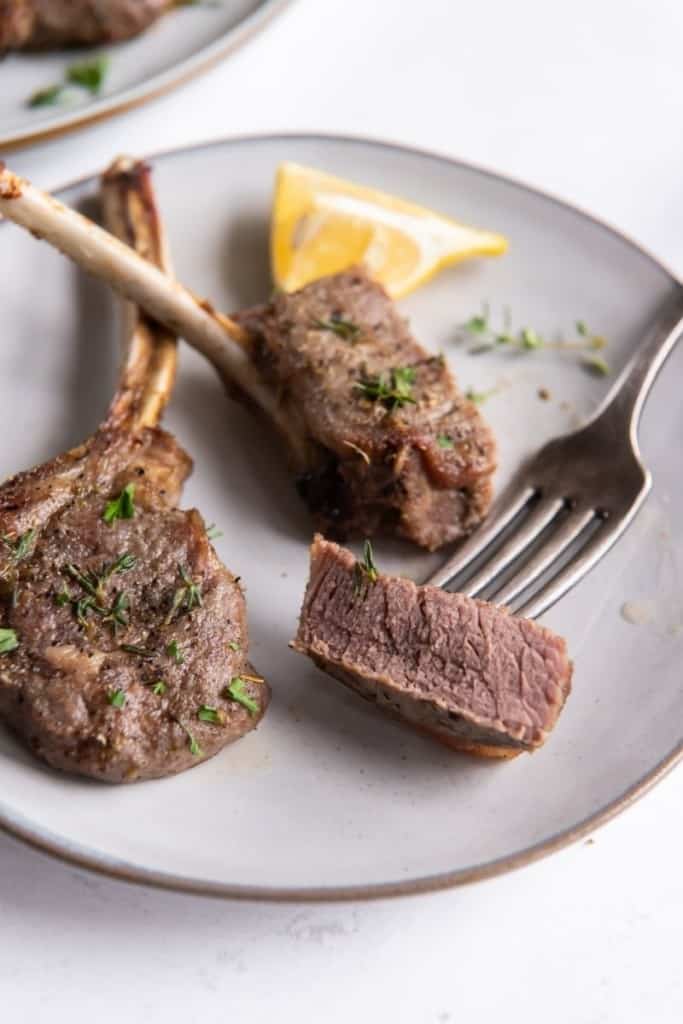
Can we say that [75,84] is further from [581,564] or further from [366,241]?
[581,564]

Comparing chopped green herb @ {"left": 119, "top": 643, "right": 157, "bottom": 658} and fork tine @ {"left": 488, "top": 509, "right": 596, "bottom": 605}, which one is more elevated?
fork tine @ {"left": 488, "top": 509, "right": 596, "bottom": 605}

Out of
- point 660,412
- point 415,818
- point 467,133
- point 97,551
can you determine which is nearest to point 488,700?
point 415,818

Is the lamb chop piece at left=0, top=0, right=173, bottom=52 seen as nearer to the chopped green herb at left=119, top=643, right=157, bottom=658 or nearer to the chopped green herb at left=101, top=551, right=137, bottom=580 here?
the chopped green herb at left=101, top=551, right=137, bottom=580

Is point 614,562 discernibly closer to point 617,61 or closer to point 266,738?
point 266,738

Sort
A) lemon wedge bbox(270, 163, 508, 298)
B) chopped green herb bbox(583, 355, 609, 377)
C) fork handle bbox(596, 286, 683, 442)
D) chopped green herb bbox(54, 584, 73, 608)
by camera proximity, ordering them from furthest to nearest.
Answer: lemon wedge bbox(270, 163, 508, 298) < chopped green herb bbox(583, 355, 609, 377) < fork handle bbox(596, 286, 683, 442) < chopped green herb bbox(54, 584, 73, 608)

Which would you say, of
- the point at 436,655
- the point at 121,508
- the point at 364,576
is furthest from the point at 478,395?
the point at 121,508

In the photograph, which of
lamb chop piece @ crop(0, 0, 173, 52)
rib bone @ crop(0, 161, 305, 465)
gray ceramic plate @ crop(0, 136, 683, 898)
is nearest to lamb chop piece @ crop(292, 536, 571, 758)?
gray ceramic plate @ crop(0, 136, 683, 898)
